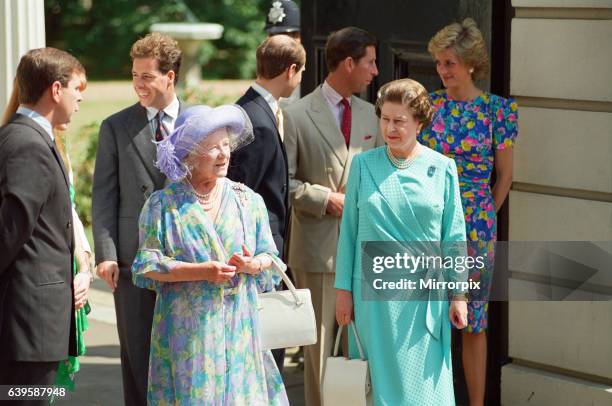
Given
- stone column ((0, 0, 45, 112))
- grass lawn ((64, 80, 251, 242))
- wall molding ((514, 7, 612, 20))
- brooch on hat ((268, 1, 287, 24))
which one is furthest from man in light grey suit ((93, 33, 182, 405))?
grass lawn ((64, 80, 251, 242))

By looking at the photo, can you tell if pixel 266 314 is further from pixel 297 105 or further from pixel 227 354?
pixel 297 105

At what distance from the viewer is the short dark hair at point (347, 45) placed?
6.70 meters

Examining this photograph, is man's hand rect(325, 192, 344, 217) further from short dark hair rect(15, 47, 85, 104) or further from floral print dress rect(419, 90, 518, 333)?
short dark hair rect(15, 47, 85, 104)

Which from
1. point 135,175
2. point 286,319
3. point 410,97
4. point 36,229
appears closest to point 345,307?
point 286,319

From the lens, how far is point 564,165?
6.71m

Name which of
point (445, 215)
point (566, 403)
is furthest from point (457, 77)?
point (566, 403)

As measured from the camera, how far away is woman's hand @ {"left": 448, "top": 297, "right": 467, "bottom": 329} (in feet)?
18.2

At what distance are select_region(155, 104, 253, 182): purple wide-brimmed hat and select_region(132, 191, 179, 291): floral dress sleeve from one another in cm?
13

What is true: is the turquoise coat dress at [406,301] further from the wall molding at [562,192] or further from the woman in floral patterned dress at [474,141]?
the wall molding at [562,192]

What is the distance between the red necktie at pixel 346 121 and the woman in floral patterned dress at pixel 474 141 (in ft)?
1.32

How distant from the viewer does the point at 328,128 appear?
6.70 metres

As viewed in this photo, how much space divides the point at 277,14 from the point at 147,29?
969 inches

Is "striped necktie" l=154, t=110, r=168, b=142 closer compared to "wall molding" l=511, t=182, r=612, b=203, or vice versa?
"striped necktie" l=154, t=110, r=168, b=142

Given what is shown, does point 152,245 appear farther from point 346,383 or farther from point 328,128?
point 328,128
